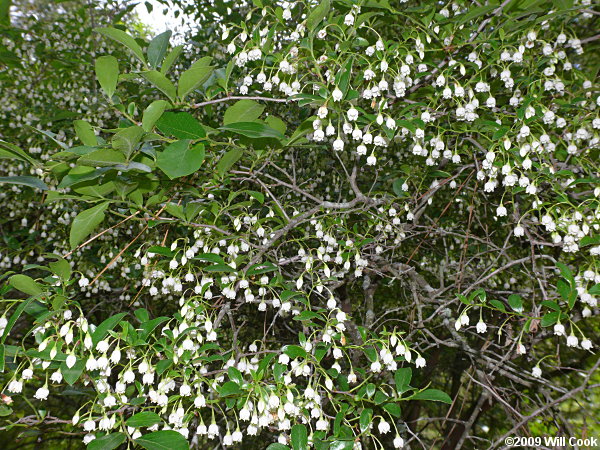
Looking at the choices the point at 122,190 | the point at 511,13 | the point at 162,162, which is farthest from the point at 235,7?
the point at 162,162

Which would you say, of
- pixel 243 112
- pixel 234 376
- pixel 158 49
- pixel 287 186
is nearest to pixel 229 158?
pixel 243 112

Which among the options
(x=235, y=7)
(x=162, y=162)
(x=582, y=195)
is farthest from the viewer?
(x=235, y=7)

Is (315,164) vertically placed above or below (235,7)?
below

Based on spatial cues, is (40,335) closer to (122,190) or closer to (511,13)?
(122,190)

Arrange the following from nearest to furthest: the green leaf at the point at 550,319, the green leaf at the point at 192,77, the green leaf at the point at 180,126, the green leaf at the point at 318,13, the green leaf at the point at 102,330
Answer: the green leaf at the point at 180,126 → the green leaf at the point at 192,77 → the green leaf at the point at 102,330 → the green leaf at the point at 318,13 → the green leaf at the point at 550,319

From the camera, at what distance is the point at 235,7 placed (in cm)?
436

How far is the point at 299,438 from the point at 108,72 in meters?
1.33

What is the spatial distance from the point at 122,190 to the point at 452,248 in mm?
3061

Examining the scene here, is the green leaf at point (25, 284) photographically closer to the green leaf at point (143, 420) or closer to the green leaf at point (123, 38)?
the green leaf at point (143, 420)

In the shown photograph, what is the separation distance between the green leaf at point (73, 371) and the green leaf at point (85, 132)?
29.0 inches

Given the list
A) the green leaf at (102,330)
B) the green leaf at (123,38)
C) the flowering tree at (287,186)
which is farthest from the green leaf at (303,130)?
the green leaf at (102,330)

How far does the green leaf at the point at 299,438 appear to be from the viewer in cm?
147

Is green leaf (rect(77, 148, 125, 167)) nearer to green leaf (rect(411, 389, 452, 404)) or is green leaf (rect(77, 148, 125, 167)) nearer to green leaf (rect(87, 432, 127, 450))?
green leaf (rect(87, 432, 127, 450))

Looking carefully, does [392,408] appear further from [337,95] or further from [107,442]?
[337,95]
